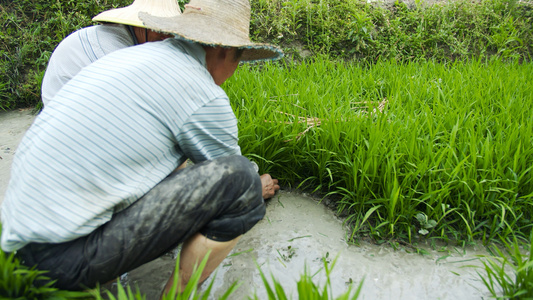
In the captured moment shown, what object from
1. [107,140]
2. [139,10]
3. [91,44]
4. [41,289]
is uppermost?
[139,10]

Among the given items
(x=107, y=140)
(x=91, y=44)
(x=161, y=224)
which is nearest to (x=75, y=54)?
(x=91, y=44)

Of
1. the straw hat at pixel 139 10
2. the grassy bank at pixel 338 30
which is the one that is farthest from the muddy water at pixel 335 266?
the grassy bank at pixel 338 30

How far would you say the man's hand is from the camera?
7.34 feet

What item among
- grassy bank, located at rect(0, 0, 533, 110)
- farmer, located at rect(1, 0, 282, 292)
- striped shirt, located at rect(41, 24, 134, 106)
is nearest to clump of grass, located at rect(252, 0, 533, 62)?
grassy bank, located at rect(0, 0, 533, 110)

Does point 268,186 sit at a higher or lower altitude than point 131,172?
lower

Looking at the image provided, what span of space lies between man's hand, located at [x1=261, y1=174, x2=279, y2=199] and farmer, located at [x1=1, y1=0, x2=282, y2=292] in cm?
69

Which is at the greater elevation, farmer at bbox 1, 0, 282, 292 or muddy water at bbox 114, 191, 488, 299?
farmer at bbox 1, 0, 282, 292

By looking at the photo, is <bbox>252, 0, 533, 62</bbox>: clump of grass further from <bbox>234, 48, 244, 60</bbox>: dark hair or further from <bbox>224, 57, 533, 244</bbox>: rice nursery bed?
<bbox>234, 48, 244, 60</bbox>: dark hair

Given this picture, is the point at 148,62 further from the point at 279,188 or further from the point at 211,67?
the point at 279,188

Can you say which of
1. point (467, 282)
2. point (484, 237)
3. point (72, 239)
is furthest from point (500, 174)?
point (72, 239)

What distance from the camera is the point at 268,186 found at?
7.42ft

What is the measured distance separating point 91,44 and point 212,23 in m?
0.80

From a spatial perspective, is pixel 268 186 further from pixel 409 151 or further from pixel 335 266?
pixel 409 151

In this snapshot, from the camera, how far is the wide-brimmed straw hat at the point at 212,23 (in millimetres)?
1492
